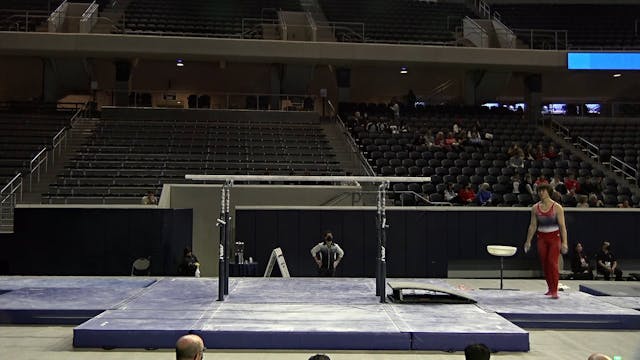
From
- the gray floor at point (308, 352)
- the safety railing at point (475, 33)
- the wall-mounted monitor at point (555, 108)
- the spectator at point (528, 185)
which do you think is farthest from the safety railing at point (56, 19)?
the wall-mounted monitor at point (555, 108)

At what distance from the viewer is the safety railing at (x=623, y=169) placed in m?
20.6

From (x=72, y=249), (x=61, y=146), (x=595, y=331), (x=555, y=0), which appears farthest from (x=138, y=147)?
(x=555, y=0)

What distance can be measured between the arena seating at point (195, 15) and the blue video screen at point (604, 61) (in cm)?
1332

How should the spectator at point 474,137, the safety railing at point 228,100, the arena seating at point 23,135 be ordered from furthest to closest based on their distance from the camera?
1. the safety railing at point 228,100
2. the spectator at point 474,137
3. the arena seating at point 23,135

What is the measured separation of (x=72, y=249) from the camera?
14.3 meters

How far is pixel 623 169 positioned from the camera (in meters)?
21.6

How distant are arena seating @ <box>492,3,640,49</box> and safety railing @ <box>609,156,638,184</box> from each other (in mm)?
8717

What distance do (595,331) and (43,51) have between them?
2187cm

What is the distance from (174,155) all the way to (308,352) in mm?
14068

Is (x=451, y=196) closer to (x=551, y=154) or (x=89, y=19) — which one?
(x=551, y=154)

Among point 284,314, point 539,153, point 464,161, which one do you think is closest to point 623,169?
point 539,153

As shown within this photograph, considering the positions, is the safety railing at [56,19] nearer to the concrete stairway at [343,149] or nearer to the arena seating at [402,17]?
the concrete stairway at [343,149]

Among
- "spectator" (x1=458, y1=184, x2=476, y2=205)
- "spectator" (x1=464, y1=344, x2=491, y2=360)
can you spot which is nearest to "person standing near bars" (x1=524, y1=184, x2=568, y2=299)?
"spectator" (x1=464, y1=344, x2=491, y2=360)

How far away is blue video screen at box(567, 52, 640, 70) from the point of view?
2502cm
